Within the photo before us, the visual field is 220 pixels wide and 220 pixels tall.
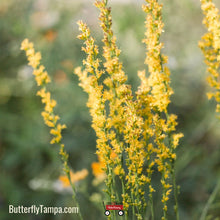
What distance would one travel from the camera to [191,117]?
7.89 ft

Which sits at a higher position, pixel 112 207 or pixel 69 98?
pixel 69 98

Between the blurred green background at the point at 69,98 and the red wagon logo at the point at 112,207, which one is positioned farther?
the blurred green background at the point at 69,98

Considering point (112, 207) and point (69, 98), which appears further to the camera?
point (69, 98)

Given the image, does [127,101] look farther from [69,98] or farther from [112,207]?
[69,98]

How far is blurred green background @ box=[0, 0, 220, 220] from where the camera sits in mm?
2031

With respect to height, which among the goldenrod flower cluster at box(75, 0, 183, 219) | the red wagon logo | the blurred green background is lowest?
the red wagon logo

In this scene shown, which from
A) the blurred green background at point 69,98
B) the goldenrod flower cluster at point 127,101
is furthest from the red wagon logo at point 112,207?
the blurred green background at point 69,98

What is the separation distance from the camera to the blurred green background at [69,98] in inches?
80.0

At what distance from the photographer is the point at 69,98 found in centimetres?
240

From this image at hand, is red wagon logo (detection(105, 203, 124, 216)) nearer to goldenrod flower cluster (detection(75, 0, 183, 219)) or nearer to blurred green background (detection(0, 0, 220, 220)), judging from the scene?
goldenrod flower cluster (detection(75, 0, 183, 219))

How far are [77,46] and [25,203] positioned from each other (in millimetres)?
1359

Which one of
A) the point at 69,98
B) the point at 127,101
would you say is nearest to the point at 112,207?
the point at 127,101

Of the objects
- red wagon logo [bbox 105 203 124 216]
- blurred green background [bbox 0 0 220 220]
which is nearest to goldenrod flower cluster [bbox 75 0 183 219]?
red wagon logo [bbox 105 203 124 216]

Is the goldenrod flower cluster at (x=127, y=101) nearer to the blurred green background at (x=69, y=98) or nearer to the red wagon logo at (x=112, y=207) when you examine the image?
the red wagon logo at (x=112, y=207)
